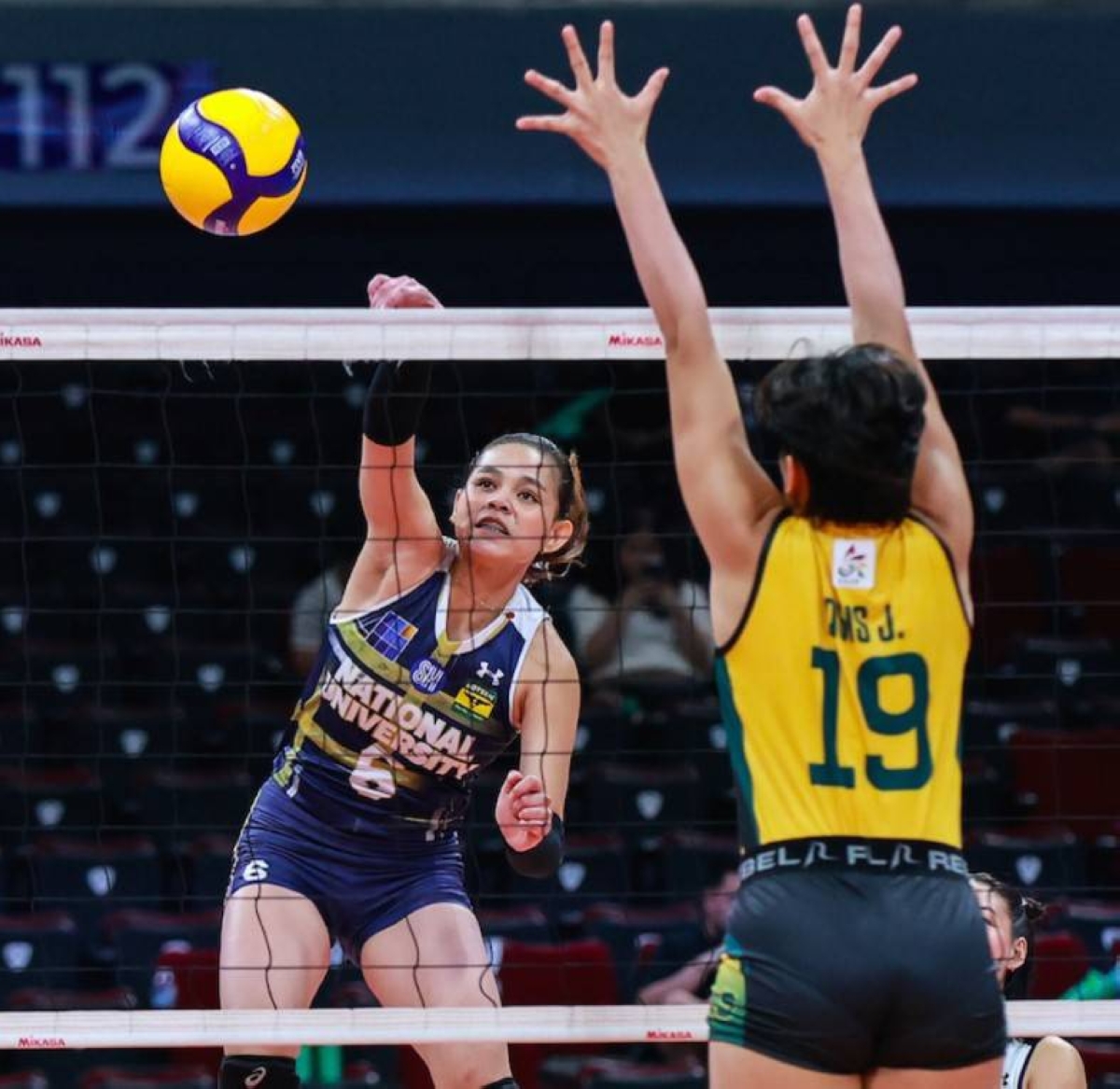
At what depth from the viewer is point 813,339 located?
17.0 ft

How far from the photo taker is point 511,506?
18.7 ft

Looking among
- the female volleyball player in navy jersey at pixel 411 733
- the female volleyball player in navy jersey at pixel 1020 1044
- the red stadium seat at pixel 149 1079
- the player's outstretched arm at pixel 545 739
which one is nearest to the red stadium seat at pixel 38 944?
the red stadium seat at pixel 149 1079

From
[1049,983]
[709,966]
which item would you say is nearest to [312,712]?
[709,966]

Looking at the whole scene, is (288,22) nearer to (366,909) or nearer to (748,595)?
(366,909)

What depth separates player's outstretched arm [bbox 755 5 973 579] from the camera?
376 centimetres

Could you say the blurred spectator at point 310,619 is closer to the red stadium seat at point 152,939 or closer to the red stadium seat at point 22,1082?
the red stadium seat at point 152,939

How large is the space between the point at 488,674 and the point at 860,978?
230 centimetres

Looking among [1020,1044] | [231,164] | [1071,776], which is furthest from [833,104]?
[1071,776]

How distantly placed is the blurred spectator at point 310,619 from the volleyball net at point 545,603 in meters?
0.03

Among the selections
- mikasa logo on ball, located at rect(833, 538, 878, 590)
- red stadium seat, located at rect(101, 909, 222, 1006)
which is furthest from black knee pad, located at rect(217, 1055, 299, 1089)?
red stadium seat, located at rect(101, 909, 222, 1006)

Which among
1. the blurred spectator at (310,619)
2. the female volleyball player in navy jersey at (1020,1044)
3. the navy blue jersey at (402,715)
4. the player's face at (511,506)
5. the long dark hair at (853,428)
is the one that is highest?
the blurred spectator at (310,619)

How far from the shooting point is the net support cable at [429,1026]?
529 cm

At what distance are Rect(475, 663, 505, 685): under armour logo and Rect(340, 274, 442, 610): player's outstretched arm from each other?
0.28 meters

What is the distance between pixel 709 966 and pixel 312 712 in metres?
2.83
